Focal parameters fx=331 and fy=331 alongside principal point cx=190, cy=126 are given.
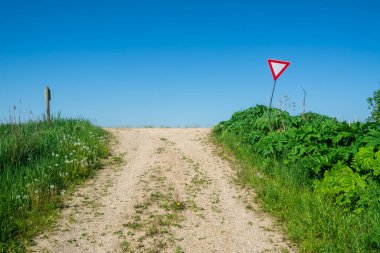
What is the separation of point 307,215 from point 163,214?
113 inches

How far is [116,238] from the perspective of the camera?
19.6ft

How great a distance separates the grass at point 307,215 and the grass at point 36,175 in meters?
4.67

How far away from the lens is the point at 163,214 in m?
6.98

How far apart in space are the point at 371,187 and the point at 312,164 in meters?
1.69

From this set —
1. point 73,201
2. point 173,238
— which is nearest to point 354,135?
point 173,238

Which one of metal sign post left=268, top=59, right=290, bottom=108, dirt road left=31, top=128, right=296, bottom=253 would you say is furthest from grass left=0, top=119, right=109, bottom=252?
metal sign post left=268, top=59, right=290, bottom=108

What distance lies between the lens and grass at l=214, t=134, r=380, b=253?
5.19 meters

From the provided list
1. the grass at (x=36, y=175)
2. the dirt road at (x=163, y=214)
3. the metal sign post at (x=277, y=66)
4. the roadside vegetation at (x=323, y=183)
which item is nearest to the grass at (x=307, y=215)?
the roadside vegetation at (x=323, y=183)

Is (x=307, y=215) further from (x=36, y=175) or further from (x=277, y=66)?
(x=277, y=66)

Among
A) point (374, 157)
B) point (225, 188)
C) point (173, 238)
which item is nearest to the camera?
point (173, 238)

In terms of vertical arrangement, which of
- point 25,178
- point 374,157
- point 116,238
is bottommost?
point 116,238

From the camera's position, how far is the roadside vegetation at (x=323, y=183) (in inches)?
216

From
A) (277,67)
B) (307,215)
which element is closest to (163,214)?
(307,215)

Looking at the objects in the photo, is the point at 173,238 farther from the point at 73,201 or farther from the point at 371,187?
the point at 371,187
